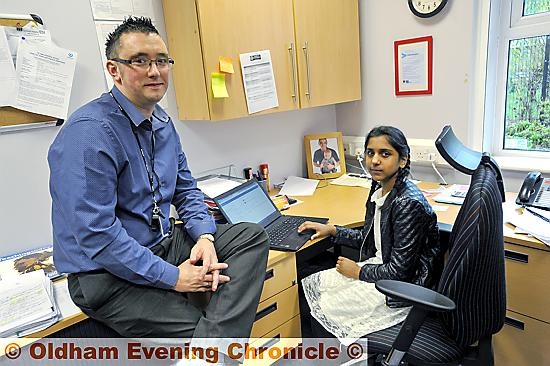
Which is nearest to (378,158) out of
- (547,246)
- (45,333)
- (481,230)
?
(481,230)

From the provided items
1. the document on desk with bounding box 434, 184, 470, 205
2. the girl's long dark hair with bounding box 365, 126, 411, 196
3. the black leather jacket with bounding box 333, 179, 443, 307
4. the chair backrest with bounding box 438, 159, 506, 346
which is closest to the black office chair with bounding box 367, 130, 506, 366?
the chair backrest with bounding box 438, 159, 506, 346

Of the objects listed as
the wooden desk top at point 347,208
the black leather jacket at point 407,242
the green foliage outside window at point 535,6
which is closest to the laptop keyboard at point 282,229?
the wooden desk top at point 347,208

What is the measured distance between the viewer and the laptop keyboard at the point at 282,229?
1673 mm

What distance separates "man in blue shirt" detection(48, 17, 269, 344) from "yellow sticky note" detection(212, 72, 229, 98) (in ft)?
1.49

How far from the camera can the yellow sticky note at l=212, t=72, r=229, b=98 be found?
1.78m

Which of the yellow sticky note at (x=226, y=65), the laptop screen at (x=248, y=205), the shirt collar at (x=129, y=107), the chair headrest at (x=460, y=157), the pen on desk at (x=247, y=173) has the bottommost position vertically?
the laptop screen at (x=248, y=205)

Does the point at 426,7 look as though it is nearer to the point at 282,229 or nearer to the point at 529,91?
the point at 529,91

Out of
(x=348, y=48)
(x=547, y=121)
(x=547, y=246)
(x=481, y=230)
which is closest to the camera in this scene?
(x=481, y=230)

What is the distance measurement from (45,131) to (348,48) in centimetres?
163

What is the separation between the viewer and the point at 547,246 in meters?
1.41

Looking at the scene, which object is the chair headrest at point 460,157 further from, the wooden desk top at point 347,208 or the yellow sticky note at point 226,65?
the yellow sticky note at point 226,65

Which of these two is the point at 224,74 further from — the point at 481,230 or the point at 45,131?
the point at 481,230

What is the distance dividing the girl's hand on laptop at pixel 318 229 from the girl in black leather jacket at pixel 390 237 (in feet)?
0.51

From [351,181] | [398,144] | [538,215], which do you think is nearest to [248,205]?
[398,144]
